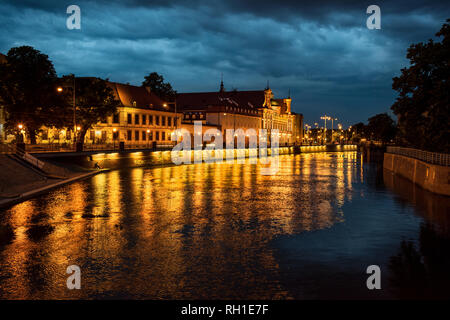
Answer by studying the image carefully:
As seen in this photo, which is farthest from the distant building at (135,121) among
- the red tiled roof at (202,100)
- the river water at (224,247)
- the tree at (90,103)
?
the river water at (224,247)

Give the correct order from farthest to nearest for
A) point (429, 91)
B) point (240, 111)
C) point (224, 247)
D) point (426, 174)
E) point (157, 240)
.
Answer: point (240, 111) → point (429, 91) → point (426, 174) → point (157, 240) → point (224, 247)

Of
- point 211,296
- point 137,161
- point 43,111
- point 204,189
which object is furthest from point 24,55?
point 211,296

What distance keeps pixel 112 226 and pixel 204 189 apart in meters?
11.4

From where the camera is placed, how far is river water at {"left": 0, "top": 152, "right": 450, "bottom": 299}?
779 centimetres

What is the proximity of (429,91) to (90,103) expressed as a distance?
42.9m

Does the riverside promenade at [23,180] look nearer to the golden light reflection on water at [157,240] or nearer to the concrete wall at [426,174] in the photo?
the golden light reflection on water at [157,240]

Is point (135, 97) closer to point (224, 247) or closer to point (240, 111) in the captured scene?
point (240, 111)

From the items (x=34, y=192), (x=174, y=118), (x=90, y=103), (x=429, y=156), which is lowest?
(x=34, y=192)

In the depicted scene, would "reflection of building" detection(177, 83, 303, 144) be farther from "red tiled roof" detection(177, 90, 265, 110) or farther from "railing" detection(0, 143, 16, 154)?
"railing" detection(0, 143, 16, 154)

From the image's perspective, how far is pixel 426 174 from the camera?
1008 inches

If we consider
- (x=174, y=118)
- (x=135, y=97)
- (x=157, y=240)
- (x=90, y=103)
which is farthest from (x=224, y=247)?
(x=174, y=118)

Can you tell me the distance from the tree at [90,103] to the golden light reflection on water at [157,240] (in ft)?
120

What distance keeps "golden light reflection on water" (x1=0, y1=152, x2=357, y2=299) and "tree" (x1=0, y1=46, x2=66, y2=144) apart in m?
29.7

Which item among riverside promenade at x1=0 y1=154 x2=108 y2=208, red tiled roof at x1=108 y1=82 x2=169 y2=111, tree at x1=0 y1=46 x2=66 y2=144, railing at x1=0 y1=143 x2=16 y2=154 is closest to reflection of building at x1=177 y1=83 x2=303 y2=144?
red tiled roof at x1=108 y1=82 x2=169 y2=111
